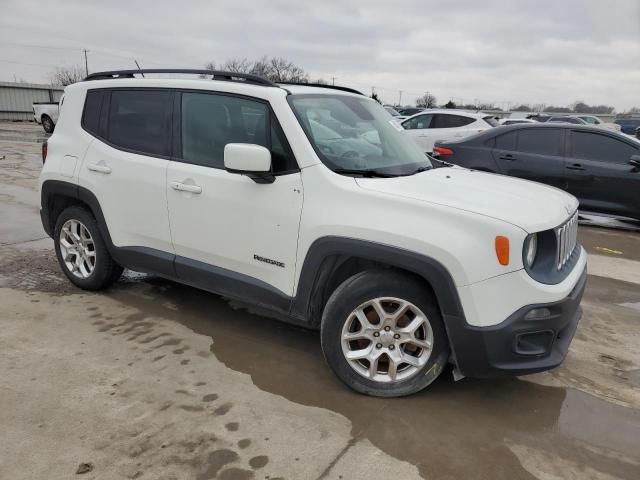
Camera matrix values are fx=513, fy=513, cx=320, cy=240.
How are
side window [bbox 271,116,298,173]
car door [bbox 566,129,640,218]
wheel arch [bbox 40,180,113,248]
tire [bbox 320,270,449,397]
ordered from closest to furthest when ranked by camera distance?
tire [bbox 320,270,449,397]
side window [bbox 271,116,298,173]
wheel arch [bbox 40,180,113,248]
car door [bbox 566,129,640,218]

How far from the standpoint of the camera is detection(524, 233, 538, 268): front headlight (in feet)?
9.07

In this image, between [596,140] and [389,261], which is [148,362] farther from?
[596,140]

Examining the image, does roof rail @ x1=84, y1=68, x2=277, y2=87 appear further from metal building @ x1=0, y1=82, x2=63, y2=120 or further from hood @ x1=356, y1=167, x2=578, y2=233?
metal building @ x1=0, y1=82, x2=63, y2=120

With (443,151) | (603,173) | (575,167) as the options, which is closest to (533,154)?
(575,167)

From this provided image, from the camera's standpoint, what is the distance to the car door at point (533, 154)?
8078 millimetres

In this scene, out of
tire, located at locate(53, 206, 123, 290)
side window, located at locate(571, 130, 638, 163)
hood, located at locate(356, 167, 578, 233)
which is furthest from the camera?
side window, located at locate(571, 130, 638, 163)

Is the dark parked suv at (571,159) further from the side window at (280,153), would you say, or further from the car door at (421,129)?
the side window at (280,153)

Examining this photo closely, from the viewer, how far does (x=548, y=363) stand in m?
2.86

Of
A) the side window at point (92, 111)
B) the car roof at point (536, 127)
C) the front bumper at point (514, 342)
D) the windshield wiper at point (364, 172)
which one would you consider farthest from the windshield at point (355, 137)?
the car roof at point (536, 127)

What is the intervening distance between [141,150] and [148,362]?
1.65m

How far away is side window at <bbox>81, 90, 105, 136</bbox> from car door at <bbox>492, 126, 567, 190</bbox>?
6271 millimetres

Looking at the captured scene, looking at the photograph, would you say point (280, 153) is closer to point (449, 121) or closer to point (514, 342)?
point (514, 342)

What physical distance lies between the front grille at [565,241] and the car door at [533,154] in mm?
4972

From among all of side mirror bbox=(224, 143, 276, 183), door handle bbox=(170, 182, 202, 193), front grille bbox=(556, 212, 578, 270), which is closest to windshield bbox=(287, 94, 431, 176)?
side mirror bbox=(224, 143, 276, 183)
